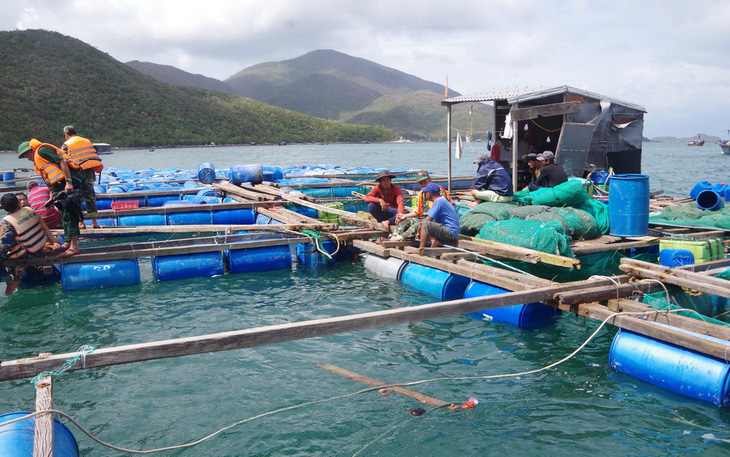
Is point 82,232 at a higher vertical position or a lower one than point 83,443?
higher

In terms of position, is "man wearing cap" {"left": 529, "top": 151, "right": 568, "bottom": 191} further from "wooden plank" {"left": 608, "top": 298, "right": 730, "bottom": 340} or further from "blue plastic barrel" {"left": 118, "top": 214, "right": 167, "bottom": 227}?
"blue plastic barrel" {"left": 118, "top": 214, "right": 167, "bottom": 227}

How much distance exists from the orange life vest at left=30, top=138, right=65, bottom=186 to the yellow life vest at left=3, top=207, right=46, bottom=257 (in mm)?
787

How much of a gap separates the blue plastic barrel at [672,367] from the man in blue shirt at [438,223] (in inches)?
156

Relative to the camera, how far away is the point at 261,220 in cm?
1321

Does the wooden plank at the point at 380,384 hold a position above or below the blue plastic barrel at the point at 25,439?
below

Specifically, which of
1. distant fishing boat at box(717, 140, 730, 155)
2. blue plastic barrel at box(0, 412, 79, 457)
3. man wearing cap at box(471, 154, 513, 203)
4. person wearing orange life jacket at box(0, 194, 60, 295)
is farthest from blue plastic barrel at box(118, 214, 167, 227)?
distant fishing boat at box(717, 140, 730, 155)

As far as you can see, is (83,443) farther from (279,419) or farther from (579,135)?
(579,135)

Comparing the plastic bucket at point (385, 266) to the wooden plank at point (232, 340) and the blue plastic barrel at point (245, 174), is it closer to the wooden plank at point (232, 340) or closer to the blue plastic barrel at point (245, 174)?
the wooden plank at point (232, 340)

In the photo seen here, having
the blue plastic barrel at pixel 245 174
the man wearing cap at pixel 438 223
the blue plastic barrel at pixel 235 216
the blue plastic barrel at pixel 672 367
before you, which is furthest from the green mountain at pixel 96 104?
the blue plastic barrel at pixel 672 367

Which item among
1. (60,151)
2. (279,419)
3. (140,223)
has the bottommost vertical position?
(279,419)

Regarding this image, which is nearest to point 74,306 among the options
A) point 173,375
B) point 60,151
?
point 60,151

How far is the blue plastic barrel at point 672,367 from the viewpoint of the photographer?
15.3ft

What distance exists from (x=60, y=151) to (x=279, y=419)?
22.5 feet

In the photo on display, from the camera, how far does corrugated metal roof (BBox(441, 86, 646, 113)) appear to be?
501 inches
